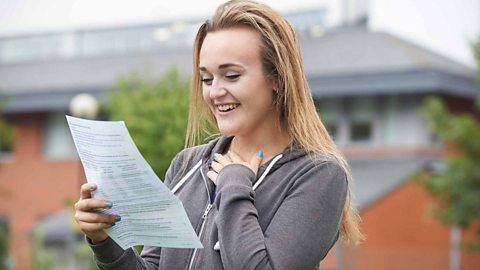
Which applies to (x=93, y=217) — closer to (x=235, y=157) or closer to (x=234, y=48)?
(x=235, y=157)

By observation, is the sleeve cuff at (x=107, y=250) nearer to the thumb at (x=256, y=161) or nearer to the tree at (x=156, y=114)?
the thumb at (x=256, y=161)

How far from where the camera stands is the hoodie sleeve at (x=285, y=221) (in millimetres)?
2762

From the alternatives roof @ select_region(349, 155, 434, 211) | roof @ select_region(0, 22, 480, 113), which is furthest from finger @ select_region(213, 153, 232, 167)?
roof @ select_region(349, 155, 434, 211)

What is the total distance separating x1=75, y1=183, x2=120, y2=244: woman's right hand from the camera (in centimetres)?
283

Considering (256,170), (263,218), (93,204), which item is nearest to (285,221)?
(263,218)

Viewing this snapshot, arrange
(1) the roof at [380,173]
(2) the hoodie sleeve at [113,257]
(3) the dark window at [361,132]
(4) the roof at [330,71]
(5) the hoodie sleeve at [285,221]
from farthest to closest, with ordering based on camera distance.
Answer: (3) the dark window at [361,132] → (4) the roof at [330,71] → (1) the roof at [380,173] → (2) the hoodie sleeve at [113,257] → (5) the hoodie sleeve at [285,221]

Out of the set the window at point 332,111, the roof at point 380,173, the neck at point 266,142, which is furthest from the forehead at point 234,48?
the window at point 332,111

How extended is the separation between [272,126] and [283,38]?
267 millimetres

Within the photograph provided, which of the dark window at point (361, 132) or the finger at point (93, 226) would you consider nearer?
the finger at point (93, 226)

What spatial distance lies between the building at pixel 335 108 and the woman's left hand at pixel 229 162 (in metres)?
14.2

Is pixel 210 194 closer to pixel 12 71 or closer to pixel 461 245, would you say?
pixel 461 245

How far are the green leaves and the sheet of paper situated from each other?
14459 mm

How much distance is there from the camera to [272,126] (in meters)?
3.04

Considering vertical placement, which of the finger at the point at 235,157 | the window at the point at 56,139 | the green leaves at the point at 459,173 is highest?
the finger at the point at 235,157
